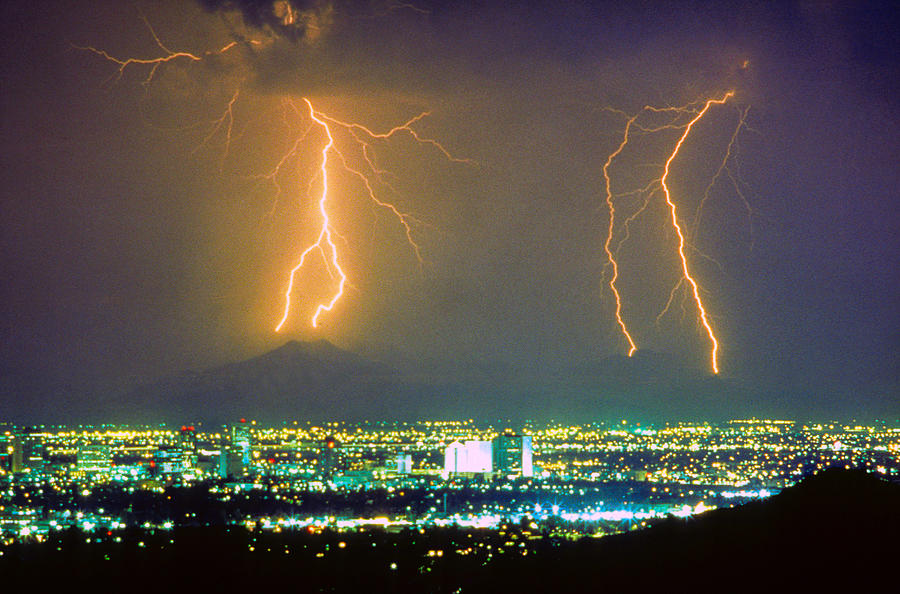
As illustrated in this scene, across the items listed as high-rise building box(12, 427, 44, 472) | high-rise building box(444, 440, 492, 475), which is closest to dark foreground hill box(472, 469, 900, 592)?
high-rise building box(444, 440, 492, 475)

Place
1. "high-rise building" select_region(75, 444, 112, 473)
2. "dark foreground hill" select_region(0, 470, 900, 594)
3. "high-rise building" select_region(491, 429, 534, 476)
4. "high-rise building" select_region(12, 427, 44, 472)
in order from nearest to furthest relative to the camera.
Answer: "dark foreground hill" select_region(0, 470, 900, 594), "high-rise building" select_region(75, 444, 112, 473), "high-rise building" select_region(12, 427, 44, 472), "high-rise building" select_region(491, 429, 534, 476)

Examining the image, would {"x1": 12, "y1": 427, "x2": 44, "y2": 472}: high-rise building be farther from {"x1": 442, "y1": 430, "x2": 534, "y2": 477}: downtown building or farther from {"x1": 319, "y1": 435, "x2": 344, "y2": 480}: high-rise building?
{"x1": 442, "y1": 430, "x2": 534, "y2": 477}: downtown building

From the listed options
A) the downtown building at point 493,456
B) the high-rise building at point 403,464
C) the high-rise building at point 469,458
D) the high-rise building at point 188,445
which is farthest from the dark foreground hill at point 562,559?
the high-rise building at point 188,445

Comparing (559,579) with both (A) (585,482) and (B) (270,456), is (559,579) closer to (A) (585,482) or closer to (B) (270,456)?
(A) (585,482)

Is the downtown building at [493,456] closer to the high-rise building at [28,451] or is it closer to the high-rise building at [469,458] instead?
the high-rise building at [469,458]

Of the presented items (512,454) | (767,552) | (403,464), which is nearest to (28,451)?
(403,464)

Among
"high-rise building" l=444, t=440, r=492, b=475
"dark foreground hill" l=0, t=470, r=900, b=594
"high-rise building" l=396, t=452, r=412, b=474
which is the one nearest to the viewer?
"dark foreground hill" l=0, t=470, r=900, b=594
